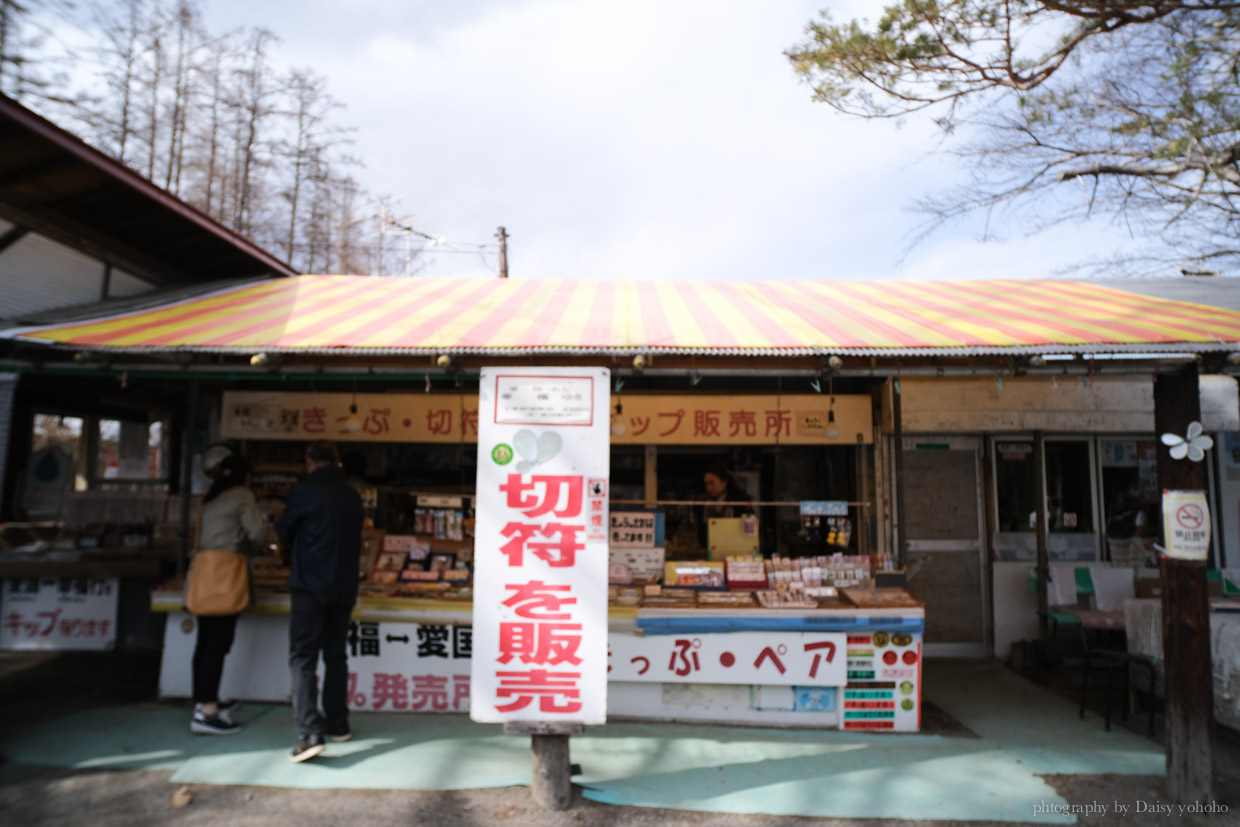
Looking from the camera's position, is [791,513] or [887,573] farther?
[791,513]

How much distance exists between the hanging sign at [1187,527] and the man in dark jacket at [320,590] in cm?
549

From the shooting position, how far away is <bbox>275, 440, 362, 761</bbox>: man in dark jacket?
4605mm

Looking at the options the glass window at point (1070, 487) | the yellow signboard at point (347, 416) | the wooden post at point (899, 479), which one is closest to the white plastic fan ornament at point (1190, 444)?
the wooden post at point (899, 479)

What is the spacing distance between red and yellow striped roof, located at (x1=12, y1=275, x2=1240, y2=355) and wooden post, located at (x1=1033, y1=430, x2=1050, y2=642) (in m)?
1.89

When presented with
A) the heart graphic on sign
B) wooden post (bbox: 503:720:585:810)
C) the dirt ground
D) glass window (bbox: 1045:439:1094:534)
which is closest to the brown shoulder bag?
the dirt ground

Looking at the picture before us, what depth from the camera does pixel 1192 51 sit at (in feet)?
20.7

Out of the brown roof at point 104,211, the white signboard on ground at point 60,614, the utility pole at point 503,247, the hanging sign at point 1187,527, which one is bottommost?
the white signboard on ground at point 60,614

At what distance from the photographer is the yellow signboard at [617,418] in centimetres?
698

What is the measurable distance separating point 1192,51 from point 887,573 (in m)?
5.63

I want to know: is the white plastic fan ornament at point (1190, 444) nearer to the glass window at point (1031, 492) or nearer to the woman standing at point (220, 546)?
the glass window at point (1031, 492)

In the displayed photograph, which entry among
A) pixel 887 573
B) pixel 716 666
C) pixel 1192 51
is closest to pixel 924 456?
pixel 887 573

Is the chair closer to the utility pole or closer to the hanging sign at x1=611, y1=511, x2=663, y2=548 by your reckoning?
the hanging sign at x1=611, y1=511, x2=663, y2=548

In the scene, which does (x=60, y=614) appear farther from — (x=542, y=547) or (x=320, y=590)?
(x=542, y=547)

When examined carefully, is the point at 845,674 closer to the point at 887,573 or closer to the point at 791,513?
the point at 887,573
